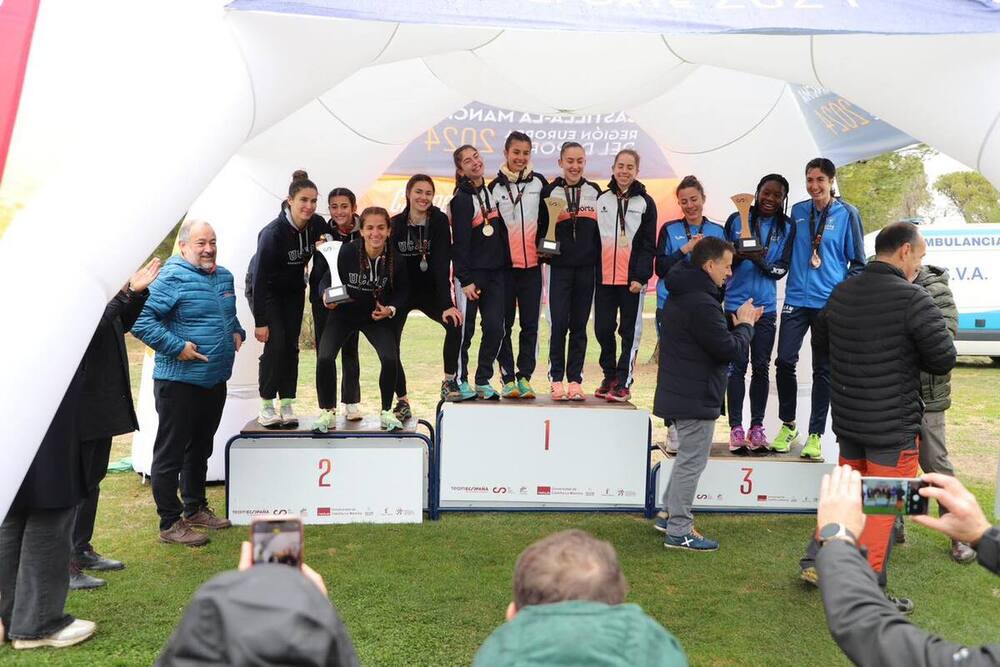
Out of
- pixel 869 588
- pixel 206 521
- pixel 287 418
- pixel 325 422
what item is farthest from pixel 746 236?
pixel 869 588

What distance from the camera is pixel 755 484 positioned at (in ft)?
18.4

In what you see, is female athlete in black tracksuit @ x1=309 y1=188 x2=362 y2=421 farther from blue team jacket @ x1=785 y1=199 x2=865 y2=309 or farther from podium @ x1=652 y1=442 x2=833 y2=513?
blue team jacket @ x1=785 y1=199 x2=865 y2=309

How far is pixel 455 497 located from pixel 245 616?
431 centimetres

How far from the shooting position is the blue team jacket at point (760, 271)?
541cm

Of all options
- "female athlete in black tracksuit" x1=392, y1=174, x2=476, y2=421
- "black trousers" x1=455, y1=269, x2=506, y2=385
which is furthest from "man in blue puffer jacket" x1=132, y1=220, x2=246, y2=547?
"black trousers" x1=455, y1=269, x2=506, y2=385

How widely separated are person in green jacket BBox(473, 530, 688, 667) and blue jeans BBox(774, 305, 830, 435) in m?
4.09

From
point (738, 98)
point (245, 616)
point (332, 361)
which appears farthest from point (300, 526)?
point (738, 98)

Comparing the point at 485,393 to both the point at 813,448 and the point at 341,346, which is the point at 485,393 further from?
the point at 813,448

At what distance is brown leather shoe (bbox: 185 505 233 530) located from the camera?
5168 millimetres

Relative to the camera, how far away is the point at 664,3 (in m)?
3.41

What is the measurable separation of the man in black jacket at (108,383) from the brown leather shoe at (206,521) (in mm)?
925

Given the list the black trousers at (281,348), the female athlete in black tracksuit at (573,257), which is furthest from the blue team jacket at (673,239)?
the black trousers at (281,348)

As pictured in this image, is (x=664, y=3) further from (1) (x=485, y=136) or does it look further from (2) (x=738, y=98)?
(1) (x=485, y=136)

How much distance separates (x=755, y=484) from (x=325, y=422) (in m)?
2.61
